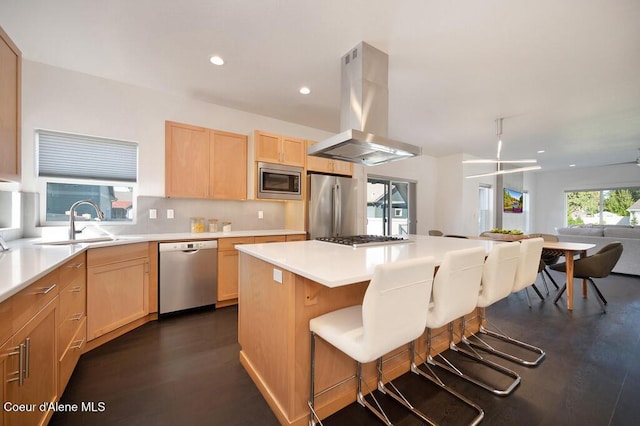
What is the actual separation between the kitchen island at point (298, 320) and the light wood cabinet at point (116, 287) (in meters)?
1.34

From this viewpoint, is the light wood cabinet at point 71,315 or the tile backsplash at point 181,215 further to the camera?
the tile backsplash at point 181,215

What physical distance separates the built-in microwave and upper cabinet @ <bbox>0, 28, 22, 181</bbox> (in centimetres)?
209

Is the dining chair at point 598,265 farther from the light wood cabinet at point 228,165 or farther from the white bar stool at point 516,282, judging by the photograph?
the light wood cabinet at point 228,165

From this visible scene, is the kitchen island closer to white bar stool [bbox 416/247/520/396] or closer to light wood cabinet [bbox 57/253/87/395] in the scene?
white bar stool [bbox 416/247/520/396]

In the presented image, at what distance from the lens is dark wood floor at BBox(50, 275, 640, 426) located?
1461 millimetres

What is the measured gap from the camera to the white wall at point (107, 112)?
251 cm

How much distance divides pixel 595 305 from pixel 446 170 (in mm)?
3809

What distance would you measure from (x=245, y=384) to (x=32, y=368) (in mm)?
1077

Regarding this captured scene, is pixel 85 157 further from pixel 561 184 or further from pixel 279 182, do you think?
pixel 561 184

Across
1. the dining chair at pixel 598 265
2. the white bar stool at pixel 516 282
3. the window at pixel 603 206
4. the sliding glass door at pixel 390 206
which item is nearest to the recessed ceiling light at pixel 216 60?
the white bar stool at pixel 516 282

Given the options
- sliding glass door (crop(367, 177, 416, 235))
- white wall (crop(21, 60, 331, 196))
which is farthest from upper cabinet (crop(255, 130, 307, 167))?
sliding glass door (crop(367, 177, 416, 235))

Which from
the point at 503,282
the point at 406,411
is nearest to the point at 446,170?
the point at 503,282

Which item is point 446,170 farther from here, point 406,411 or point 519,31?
point 406,411

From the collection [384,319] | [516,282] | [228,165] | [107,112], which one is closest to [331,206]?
[228,165]
